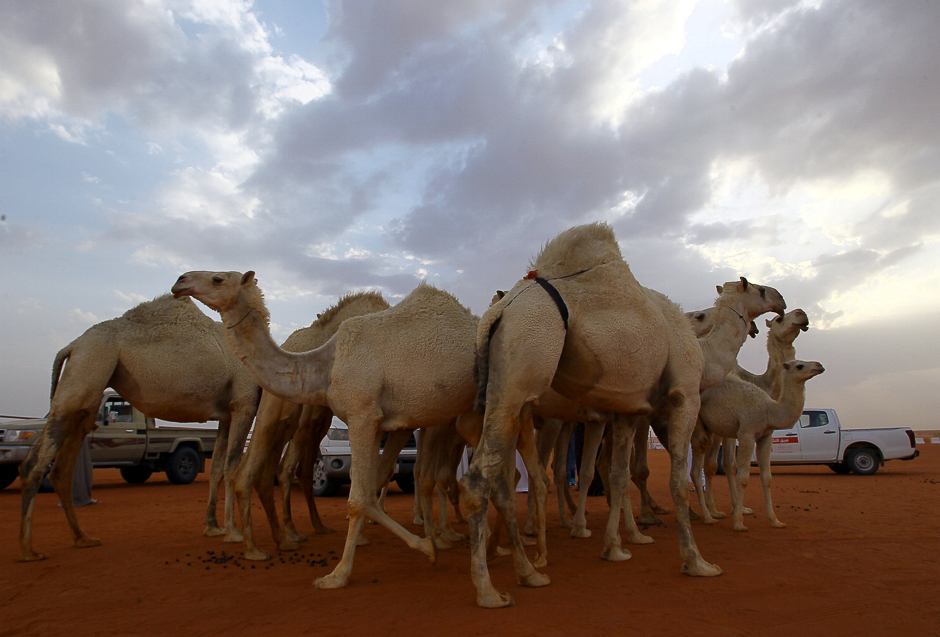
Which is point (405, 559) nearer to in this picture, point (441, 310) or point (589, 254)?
point (441, 310)

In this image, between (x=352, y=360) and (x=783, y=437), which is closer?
(x=352, y=360)

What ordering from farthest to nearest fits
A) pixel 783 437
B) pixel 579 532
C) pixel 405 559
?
pixel 783 437, pixel 579 532, pixel 405 559

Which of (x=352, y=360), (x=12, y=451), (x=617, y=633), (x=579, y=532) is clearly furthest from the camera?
(x=12, y=451)

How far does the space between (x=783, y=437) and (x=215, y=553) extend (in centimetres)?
1669

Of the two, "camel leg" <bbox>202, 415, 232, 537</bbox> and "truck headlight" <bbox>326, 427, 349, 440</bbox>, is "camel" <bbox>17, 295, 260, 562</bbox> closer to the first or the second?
"camel leg" <bbox>202, 415, 232, 537</bbox>

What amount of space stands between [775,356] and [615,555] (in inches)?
250

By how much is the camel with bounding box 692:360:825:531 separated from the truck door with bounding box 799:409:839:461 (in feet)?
34.7

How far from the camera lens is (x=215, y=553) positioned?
22.9 ft

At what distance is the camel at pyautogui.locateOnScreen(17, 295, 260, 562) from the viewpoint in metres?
6.98

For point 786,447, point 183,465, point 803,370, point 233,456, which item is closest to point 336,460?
point 233,456

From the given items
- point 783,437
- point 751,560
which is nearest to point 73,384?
point 751,560

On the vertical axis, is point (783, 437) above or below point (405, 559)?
above

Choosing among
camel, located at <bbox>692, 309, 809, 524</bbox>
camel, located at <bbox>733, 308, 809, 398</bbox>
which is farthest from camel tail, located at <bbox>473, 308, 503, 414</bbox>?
camel, located at <bbox>733, 308, 809, 398</bbox>

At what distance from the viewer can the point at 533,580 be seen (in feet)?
16.7
